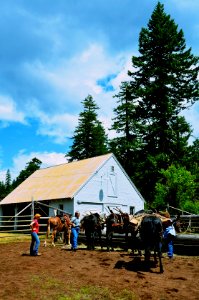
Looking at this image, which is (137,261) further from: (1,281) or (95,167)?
(95,167)

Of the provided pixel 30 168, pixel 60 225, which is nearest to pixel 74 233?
pixel 60 225

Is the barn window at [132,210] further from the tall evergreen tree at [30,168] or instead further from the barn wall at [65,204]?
the tall evergreen tree at [30,168]

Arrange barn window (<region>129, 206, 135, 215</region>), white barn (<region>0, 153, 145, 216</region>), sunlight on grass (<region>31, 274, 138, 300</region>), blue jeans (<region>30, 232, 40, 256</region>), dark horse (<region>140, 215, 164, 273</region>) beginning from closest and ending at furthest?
sunlight on grass (<region>31, 274, 138, 300</region>), dark horse (<region>140, 215, 164, 273</region>), blue jeans (<region>30, 232, 40, 256</region>), white barn (<region>0, 153, 145, 216</region>), barn window (<region>129, 206, 135, 215</region>)

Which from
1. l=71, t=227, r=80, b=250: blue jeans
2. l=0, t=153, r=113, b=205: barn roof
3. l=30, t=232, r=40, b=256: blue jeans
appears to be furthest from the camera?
l=0, t=153, r=113, b=205: barn roof

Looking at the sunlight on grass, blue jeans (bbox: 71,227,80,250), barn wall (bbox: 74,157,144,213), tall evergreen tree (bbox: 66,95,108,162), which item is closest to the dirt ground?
the sunlight on grass

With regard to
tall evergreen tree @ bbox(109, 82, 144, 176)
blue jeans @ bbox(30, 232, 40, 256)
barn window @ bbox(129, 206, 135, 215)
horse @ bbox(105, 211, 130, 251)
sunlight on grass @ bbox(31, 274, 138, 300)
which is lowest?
sunlight on grass @ bbox(31, 274, 138, 300)

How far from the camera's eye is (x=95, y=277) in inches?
453

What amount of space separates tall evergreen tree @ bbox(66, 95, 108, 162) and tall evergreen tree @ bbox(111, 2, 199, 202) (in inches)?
640

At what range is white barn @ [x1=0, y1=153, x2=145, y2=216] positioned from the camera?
3478 cm

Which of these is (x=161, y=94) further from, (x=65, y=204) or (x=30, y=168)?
(x=30, y=168)

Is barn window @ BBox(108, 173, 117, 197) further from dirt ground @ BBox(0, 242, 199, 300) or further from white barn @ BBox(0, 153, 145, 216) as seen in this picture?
dirt ground @ BBox(0, 242, 199, 300)

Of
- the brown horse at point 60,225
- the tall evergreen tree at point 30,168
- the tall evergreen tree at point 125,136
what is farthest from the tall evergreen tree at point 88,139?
the brown horse at point 60,225

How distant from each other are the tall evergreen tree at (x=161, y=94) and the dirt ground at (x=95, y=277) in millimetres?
28069

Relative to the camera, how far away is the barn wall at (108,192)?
35.2 m
